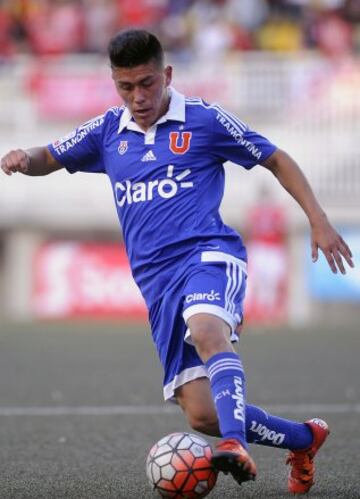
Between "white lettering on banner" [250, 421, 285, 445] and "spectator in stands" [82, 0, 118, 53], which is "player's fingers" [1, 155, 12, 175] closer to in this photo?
"white lettering on banner" [250, 421, 285, 445]

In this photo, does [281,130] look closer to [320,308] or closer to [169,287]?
[320,308]

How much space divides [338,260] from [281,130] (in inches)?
565

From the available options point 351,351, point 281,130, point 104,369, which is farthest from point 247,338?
point 281,130

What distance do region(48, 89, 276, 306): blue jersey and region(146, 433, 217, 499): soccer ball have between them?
74 cm

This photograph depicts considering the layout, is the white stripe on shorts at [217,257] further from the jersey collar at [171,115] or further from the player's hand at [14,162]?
the player's hand at [14,162]

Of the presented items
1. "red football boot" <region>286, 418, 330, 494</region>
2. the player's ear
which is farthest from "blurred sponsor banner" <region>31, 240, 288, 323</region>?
the player's ear

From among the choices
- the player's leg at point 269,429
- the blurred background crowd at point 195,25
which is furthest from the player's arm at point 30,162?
the blurred background crowd at point 195,25

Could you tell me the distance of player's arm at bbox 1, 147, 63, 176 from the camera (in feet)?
19.0

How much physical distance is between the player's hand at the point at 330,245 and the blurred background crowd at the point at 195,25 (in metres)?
14.9

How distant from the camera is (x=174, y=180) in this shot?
225 inches

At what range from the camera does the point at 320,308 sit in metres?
19.2

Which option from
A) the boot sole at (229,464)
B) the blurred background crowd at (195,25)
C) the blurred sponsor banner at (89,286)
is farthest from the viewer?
the blurred background crowd at (195,25)

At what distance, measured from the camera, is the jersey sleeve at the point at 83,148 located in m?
5.98

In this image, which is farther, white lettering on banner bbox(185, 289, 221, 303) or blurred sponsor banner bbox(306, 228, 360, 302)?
blurred sponsor banner bbox(306, 228, 360, 302)
